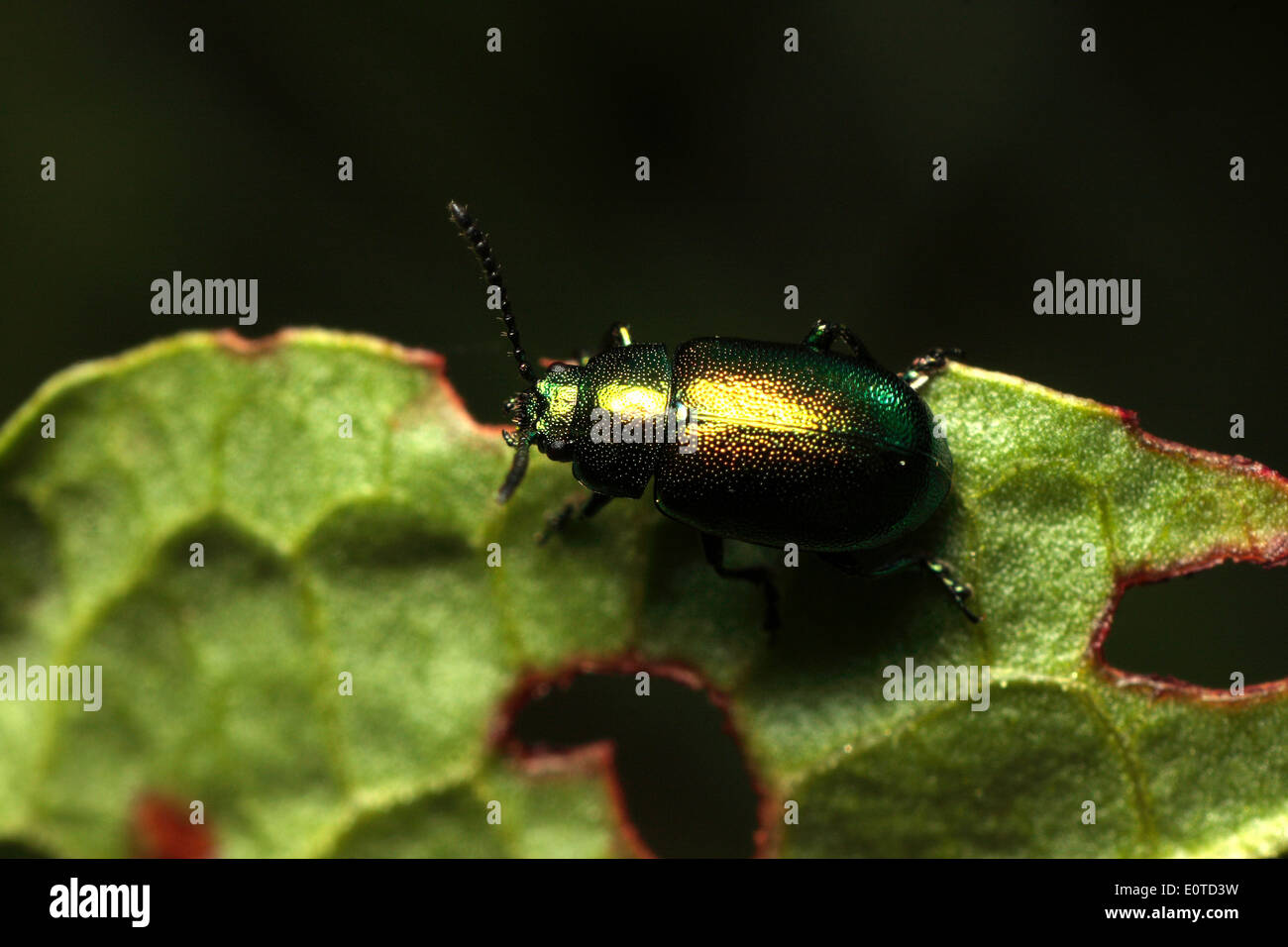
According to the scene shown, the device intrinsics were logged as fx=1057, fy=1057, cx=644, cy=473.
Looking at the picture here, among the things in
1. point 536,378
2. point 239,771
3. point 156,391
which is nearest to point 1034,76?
point 536,378

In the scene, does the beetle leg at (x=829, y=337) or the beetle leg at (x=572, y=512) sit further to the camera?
the beetle leg at (x=829, y=337)

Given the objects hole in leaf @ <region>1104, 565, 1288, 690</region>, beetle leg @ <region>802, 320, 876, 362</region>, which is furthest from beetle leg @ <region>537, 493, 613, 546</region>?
hole in leaf @ <region>1104, 565, 1288, 690</region>

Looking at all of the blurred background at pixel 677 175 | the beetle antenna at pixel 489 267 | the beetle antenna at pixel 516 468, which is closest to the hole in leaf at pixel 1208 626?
the blurred background at pixel 677 175

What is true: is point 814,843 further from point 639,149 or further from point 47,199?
point 47,199

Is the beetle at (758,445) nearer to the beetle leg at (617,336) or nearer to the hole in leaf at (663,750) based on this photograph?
the beetle leg at (617,336)

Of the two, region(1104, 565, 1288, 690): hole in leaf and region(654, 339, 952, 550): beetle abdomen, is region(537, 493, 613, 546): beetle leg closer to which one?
region(654, 339, 952, 550): beetle abdomen
